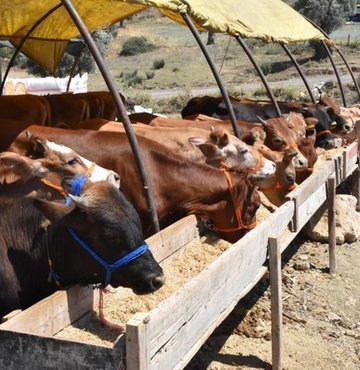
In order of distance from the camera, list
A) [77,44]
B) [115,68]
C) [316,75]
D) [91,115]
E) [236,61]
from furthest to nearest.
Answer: [115,68]
[236,61]
[316,75]
[77,44]
[91,115]

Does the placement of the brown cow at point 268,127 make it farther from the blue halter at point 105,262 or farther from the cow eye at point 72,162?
the blue halter at point 105,262

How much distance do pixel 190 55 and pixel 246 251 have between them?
4775 centimetres


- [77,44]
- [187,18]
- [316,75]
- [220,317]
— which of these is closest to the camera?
[220,317]

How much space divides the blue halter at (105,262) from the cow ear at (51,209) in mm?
110

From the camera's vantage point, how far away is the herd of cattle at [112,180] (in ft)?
13.9

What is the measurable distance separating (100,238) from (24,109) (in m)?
3.94

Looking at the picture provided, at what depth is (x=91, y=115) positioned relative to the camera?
30.5 feet

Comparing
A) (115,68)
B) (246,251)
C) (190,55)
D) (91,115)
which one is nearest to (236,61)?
(190,55)

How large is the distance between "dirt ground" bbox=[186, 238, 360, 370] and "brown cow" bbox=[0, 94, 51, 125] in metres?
2.99

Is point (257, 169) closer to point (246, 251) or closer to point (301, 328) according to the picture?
point (301, 328)

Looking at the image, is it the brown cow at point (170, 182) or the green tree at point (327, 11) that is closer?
the brown cow at point (170, 182)

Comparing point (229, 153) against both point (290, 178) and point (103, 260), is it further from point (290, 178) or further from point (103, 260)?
point (103, 260)

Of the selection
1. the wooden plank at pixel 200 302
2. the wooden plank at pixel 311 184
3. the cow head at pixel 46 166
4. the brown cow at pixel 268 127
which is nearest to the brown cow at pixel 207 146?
the wooden plank at pixel 311 184

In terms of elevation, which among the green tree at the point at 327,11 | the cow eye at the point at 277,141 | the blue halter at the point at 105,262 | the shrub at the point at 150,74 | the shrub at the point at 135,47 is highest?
the blue halter at the point at 105,262
